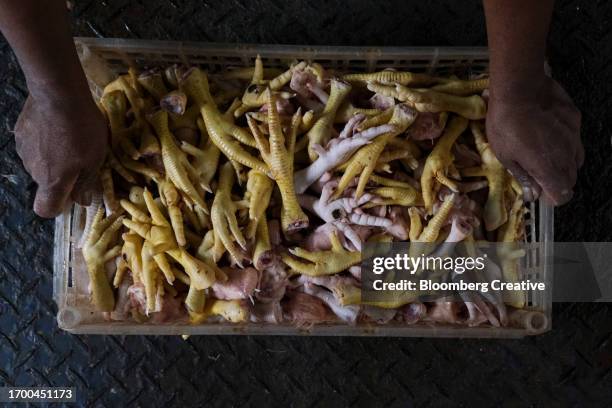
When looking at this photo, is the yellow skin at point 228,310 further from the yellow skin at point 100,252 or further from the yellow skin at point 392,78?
the yellow skin at point 392,78

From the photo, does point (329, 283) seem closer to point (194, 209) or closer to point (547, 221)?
point (194, 209)

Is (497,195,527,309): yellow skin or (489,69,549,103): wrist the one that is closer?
(489,69,549,103): wrist

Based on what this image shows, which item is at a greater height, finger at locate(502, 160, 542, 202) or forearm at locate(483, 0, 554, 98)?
forearm at locate(483, 0, 554, 98)

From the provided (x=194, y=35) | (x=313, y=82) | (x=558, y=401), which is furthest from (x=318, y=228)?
(x=558, y=401)

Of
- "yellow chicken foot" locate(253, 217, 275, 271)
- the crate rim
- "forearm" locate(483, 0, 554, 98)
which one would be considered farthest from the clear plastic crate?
"forearm" locate(483, 0, 554, 98)

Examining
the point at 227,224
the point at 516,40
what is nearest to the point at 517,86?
the point at 516,40

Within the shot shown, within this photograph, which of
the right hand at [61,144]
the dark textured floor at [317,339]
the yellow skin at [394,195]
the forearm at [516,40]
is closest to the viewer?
the forearm at [516,40]

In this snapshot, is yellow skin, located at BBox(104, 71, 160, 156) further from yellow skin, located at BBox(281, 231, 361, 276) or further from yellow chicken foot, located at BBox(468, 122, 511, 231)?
yellow chicken foot, located at BBox(468, 122, 511, 231)

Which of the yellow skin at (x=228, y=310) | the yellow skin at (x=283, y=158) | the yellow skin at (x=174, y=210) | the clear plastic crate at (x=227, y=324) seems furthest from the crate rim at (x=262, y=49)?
the yellow skin at (x=228, y=310)
